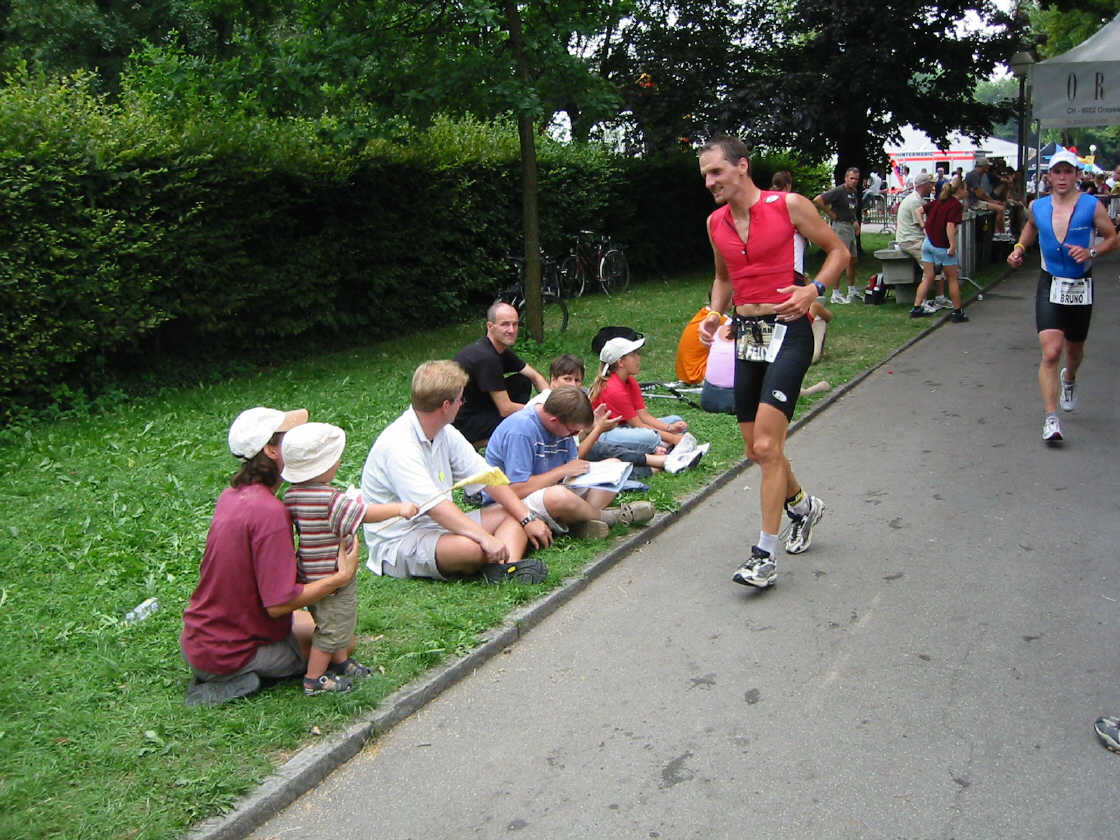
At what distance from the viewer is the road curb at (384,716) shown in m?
3.56

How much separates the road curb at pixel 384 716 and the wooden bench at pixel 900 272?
10.9m

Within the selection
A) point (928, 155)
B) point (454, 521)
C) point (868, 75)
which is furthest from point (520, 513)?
point (928, 155)

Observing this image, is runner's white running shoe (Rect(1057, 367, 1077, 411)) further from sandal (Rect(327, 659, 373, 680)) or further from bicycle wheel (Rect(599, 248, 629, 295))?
bicycle wheel (Rect(599, 248, 629, 295))

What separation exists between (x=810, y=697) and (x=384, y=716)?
1642mm

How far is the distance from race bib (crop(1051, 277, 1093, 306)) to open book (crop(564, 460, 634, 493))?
3.92 meters

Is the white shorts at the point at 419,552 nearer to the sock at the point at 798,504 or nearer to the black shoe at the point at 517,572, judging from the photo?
the black shoe at the point at 517,572

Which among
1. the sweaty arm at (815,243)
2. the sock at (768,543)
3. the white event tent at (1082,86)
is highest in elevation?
the white event tent at (1082,86)

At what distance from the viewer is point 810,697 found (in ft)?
14.3

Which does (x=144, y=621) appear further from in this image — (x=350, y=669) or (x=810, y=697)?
(x=810, y=697)

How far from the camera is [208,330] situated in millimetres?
11930

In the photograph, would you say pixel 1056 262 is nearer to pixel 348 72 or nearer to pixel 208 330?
pixel 348 72

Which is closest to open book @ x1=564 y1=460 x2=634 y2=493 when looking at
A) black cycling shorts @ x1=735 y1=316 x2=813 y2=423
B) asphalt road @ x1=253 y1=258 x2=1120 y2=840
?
asphalt road @ x1=253 y1=258 x2=1120 y2=840

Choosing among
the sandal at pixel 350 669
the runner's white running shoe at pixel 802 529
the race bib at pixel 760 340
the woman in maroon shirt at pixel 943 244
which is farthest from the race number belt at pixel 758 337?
the woman in maroon shirt at pixel 943 244

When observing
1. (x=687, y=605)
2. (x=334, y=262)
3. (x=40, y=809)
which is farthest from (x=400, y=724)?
(x=334, y=262)
